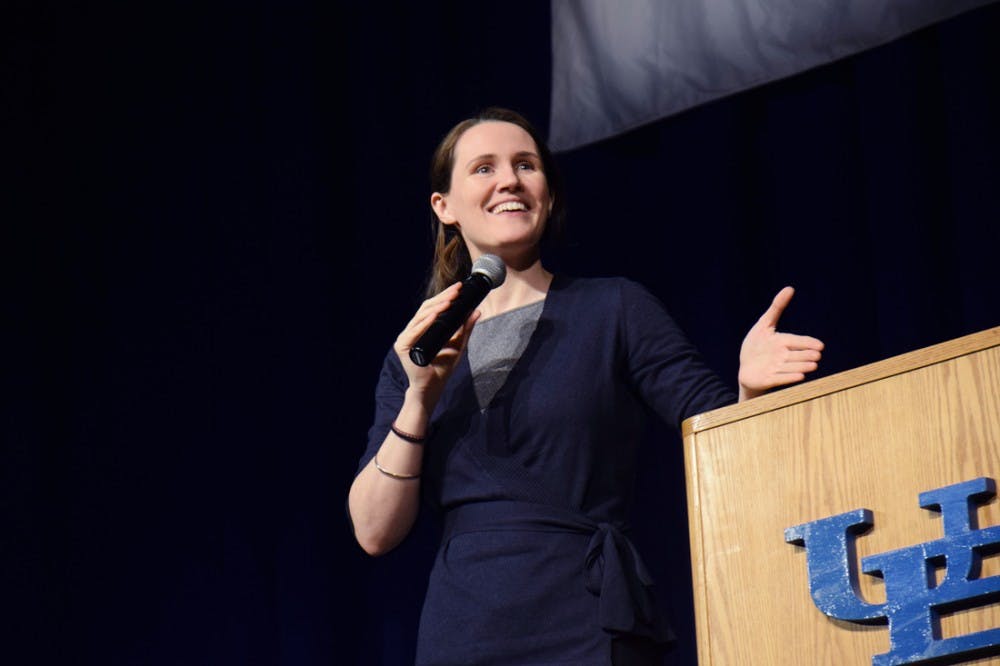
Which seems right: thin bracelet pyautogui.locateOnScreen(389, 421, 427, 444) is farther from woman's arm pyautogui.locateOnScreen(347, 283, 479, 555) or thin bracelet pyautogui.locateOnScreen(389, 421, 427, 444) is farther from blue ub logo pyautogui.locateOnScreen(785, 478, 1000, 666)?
blue ub logo pyautogui.locateOnScreen(785, 478, 1000, 666)

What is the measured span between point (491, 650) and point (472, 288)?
40 cm

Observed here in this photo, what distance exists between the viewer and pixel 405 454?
1.60 m

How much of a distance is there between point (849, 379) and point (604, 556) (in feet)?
1.49

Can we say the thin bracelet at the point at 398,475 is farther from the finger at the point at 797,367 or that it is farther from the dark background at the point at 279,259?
the dark background at the point at 279,259

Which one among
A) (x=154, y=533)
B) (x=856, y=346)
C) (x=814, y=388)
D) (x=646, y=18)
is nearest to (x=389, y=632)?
A: (x=154, y=533)

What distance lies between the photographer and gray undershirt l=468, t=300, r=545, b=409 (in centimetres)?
163

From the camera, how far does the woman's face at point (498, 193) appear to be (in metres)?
1.76

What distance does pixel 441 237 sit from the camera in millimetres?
1924

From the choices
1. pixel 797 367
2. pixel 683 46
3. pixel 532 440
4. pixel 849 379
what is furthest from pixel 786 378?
pixel 683 46

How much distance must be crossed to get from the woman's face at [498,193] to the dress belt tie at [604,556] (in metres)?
0.37

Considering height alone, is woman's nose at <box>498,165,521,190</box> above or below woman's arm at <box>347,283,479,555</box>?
above

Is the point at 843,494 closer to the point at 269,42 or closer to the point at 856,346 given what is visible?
the point at 856,346

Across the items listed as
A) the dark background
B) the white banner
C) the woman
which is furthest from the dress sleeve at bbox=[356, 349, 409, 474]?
the white banner

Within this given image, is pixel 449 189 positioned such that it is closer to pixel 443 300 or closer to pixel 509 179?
pixel 509 179
